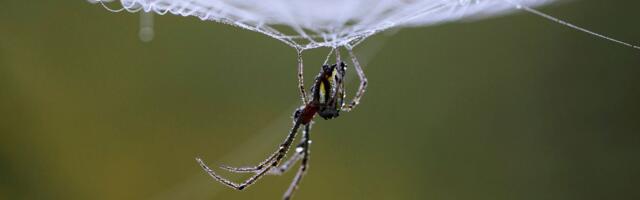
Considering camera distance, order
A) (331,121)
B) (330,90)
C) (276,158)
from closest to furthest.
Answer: (330,90) < (276,158) < (331,121)

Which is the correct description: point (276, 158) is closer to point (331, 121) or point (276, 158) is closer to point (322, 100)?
point (322, 100)

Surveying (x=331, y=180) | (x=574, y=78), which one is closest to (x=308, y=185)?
(x=331, y=180)

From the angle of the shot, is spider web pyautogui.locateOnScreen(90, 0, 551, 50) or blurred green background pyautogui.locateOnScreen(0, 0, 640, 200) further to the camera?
blurred green background pyautogui.locateOnScreen(0, 0, 640, 200)

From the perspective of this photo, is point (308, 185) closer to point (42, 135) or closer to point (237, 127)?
point (237, 127)

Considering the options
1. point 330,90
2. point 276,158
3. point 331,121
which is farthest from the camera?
point 331,121

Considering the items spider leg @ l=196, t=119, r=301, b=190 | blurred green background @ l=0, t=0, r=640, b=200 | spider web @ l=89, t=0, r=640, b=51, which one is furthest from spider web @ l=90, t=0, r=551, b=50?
blurred green background @ l=0, t=0, r=640, b=200

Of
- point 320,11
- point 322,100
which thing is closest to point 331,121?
point 320,11

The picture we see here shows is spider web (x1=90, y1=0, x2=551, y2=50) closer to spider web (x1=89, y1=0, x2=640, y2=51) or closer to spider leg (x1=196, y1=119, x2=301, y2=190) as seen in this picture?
spider web (x1=89, y1=0, x2=640, y2=51)
